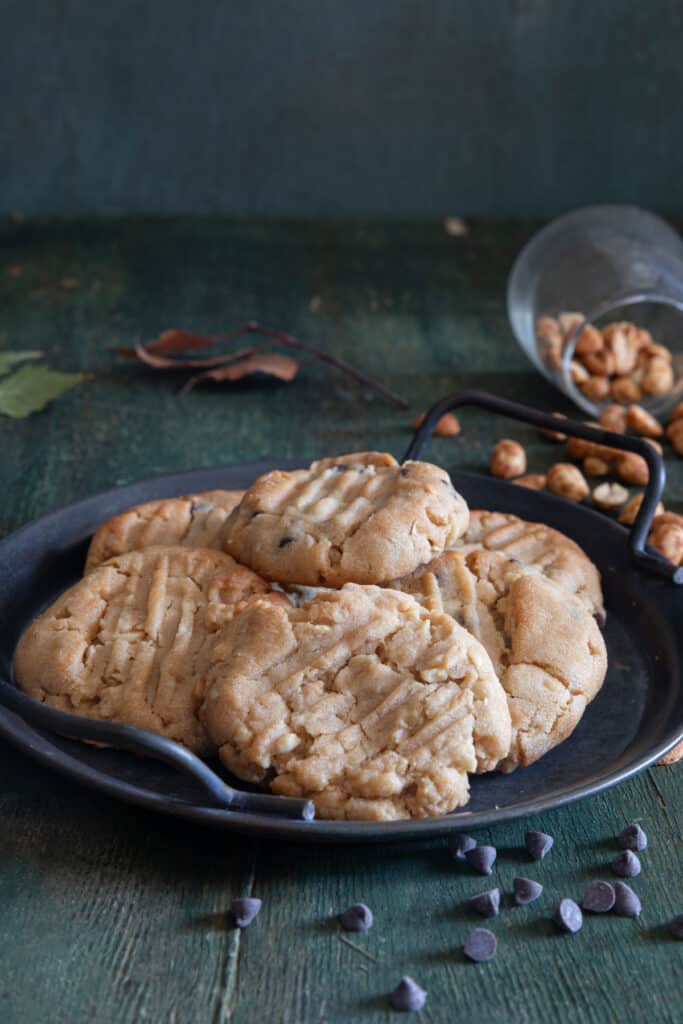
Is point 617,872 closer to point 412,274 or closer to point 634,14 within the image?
point 412,274

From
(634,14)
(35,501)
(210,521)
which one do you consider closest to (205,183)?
(634,14)

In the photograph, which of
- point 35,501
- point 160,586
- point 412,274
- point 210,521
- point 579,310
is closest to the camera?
point 160,586

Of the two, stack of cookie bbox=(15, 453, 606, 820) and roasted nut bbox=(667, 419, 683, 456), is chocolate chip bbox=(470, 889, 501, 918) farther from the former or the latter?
roasted nut bbox=(667, 419, 683, 456)

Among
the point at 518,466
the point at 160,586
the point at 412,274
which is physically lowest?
the point at 412,274

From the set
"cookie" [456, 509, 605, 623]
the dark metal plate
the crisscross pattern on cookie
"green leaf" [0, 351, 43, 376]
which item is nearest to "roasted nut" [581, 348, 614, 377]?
the dark metal plate

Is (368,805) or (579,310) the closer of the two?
(368,805)
